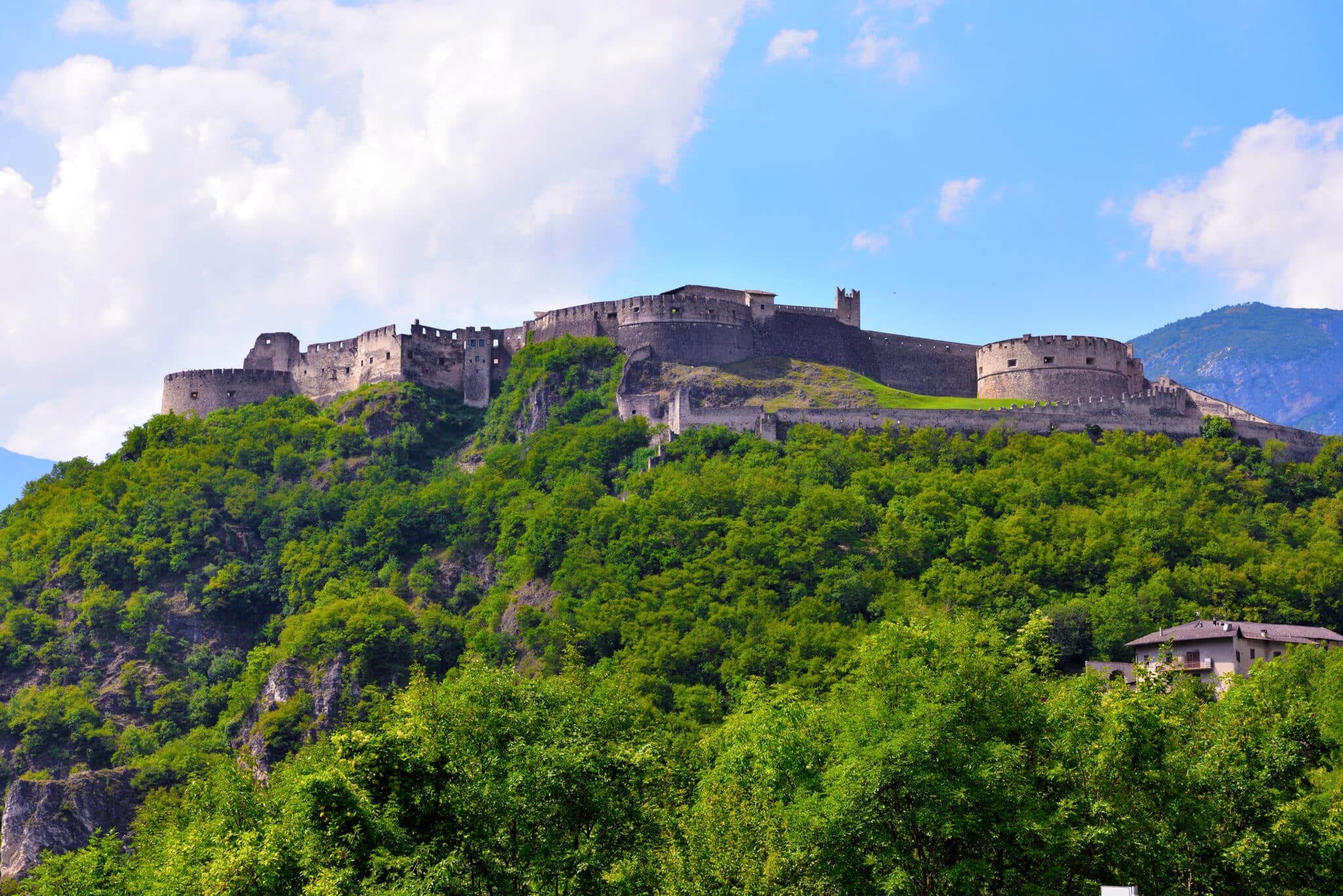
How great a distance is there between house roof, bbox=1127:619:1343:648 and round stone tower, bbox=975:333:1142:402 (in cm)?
3299

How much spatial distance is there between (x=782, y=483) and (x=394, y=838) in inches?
1940

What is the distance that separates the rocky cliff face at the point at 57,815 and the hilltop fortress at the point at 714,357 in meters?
36.5

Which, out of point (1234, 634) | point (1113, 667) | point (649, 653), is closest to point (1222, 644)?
point (1234, 634)

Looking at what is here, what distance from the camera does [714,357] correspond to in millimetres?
98938

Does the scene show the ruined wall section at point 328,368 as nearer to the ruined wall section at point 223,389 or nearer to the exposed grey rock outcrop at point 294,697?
the ruined wall section at point 223,389

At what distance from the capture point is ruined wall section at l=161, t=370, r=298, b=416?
343 feet

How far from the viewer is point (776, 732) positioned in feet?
155

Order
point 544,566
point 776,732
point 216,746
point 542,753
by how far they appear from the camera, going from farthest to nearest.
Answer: point 544,566 < point 216,746 < point 776,732 < point 542,753

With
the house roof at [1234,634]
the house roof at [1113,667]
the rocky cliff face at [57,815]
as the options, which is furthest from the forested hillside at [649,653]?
the house roof at [1234,634]

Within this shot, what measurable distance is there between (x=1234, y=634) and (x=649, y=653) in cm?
2440

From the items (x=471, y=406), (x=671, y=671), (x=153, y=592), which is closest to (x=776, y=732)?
(x=671, y=671)

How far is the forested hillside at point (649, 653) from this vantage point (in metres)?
37.5

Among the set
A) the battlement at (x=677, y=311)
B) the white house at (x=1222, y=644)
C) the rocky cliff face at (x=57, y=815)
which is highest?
the battlement at (x=677, y=311)

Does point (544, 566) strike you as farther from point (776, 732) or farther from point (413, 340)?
point (776, 732)
